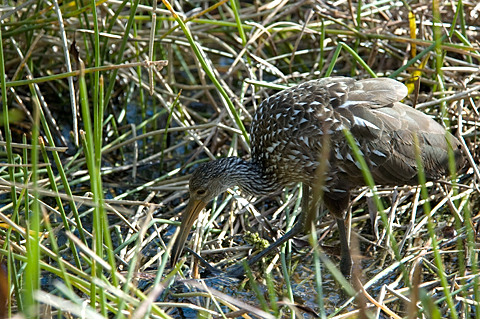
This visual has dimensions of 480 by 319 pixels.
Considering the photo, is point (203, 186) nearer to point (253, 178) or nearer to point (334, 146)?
point (253, 178)

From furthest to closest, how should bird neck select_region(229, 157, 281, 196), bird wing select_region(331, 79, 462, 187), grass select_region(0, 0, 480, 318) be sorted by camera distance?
1. bird neck select_region(229, 157, 281, 196)
2. bird wing select_region(331, 79, 462, 187)
3. grass select_region(0, 0, 480, 318)

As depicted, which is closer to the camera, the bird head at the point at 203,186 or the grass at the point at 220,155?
the grass at the point at 220,155

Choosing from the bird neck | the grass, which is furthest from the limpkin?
the grass

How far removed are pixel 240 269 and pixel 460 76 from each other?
2806 millimetres

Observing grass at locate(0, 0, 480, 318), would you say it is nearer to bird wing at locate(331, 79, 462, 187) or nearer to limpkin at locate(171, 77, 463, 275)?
limpkin at locate(171, 77, 463, 275)

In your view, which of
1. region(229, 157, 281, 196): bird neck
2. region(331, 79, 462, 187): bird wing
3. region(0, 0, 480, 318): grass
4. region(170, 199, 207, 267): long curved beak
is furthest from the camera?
region(229, 157, 281, 196): bird neck

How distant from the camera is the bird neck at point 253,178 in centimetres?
422

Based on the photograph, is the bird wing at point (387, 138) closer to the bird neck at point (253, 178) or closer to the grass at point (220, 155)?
the grass at point (220, 155)

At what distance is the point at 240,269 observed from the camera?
4.11 metres

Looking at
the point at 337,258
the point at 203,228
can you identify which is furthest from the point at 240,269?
the point at 337,258

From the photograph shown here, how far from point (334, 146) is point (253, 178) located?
0.75 metres

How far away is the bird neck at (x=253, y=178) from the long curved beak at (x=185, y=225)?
12.7 inches

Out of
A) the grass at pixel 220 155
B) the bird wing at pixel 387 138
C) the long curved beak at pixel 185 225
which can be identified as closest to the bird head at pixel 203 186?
the long curved beak at pixel 185 225

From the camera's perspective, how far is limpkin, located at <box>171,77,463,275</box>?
373 cm
